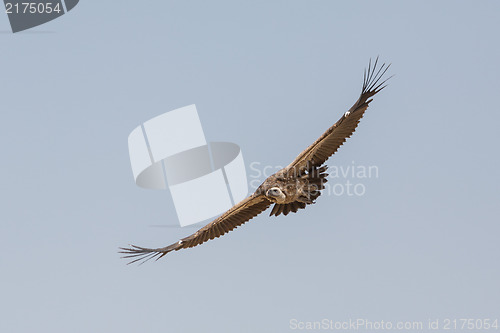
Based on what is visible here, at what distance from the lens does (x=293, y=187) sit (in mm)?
26328

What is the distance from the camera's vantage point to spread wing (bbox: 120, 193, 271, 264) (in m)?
26.9

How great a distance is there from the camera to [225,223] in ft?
91.4

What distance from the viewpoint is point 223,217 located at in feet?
90.1

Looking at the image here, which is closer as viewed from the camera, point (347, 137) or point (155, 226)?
point (347, 137)

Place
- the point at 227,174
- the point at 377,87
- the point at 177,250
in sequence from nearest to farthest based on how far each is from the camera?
the point at 377,87, the point at 177,250, the point at 227,174

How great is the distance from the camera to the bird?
2520 cm

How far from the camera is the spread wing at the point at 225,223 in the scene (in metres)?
26.9

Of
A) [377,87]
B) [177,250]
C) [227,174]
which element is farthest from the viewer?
[227,174]

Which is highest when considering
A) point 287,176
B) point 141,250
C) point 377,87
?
point 377,87

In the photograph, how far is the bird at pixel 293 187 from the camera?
2520 centimetres

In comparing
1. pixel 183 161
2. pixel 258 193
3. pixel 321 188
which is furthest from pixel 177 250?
pixel 183 161

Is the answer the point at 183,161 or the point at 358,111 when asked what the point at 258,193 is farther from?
the point at 183,161

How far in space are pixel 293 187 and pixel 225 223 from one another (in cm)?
294

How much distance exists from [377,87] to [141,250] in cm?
885
